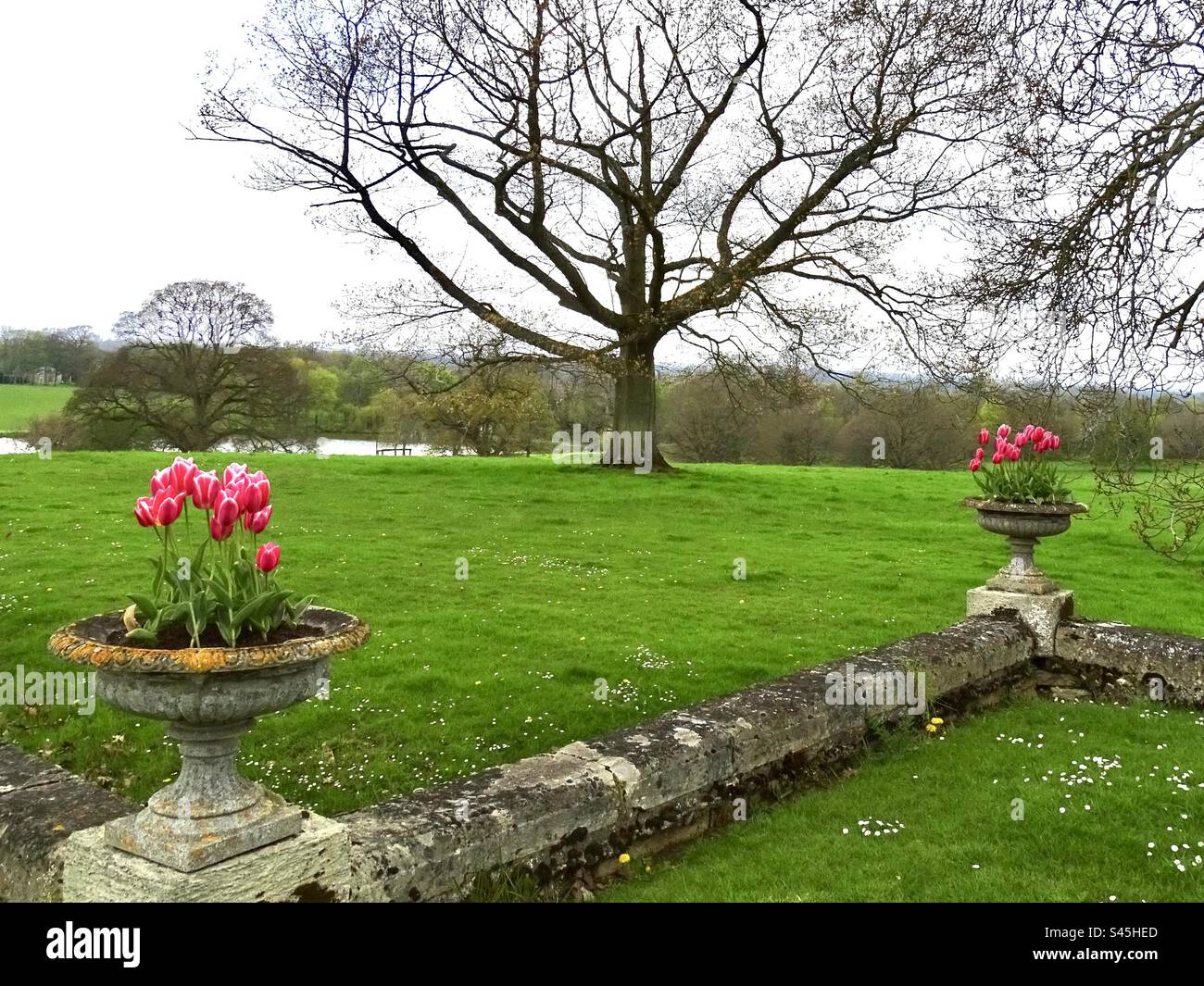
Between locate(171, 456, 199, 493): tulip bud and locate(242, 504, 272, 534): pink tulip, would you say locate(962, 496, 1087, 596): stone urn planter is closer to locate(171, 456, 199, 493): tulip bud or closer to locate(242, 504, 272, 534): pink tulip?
locate(242, 504, 272, 534): pink tulip

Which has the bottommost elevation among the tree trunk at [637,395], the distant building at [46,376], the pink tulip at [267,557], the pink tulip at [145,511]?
the pink tulip at [267,557]

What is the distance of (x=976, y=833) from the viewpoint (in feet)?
16.1

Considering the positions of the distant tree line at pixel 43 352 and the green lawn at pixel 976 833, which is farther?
the distant tree line at pixel 43 352

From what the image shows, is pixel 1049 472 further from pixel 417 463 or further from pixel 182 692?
pixel 417 463

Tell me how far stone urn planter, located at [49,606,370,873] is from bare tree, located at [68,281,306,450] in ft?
123

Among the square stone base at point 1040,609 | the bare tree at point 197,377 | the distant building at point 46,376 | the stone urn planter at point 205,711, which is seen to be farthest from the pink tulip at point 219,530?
the distant building at point 46,376

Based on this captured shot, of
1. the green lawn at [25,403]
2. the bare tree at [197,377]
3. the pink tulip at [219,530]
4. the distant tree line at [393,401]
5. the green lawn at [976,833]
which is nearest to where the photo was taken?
the pink tulip at [219,530]

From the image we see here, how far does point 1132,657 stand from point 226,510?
24.3 ft

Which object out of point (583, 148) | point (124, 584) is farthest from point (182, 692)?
point (583, 148)

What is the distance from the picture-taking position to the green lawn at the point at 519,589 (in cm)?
636

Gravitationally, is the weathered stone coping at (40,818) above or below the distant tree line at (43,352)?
below

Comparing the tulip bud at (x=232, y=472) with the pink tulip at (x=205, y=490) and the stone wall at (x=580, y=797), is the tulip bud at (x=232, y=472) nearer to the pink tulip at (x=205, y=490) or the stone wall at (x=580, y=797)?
the pink tulip at (x=205, y=490)

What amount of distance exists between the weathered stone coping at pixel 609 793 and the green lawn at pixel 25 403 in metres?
45.6

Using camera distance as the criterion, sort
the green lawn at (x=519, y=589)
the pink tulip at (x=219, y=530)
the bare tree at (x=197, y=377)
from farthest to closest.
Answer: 1. the bare tree at (x=197, y=377)
2. the green lawn at (x=519, y=589)
3. the pink tulip at (x=219, y=530)
